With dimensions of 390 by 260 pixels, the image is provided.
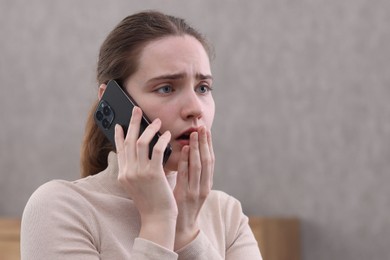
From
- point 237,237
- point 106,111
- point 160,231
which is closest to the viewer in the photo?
point 160,231

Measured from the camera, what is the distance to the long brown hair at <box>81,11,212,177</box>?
129 centimetres

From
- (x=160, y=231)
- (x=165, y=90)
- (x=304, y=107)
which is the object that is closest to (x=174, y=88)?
(x=165, y=90)

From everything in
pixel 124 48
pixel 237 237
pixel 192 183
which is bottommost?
pixel 237 237

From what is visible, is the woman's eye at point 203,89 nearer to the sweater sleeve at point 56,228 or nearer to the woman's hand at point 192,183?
the woman's hand at point 192,183

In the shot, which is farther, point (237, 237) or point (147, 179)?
point (237, 237)

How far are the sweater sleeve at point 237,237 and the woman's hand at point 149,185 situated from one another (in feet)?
0.68

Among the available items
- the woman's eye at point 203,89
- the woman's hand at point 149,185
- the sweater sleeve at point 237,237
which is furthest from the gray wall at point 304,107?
the woman's hand at point 149,185

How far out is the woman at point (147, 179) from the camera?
3.85ft

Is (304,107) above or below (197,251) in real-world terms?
above

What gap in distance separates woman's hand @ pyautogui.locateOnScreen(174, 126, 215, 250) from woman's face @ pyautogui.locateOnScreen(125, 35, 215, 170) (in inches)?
0.7

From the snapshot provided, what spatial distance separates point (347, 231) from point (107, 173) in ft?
3.54

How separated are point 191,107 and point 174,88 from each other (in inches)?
1.7

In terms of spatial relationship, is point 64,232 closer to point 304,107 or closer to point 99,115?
point 99,115

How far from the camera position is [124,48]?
4.27 feet
